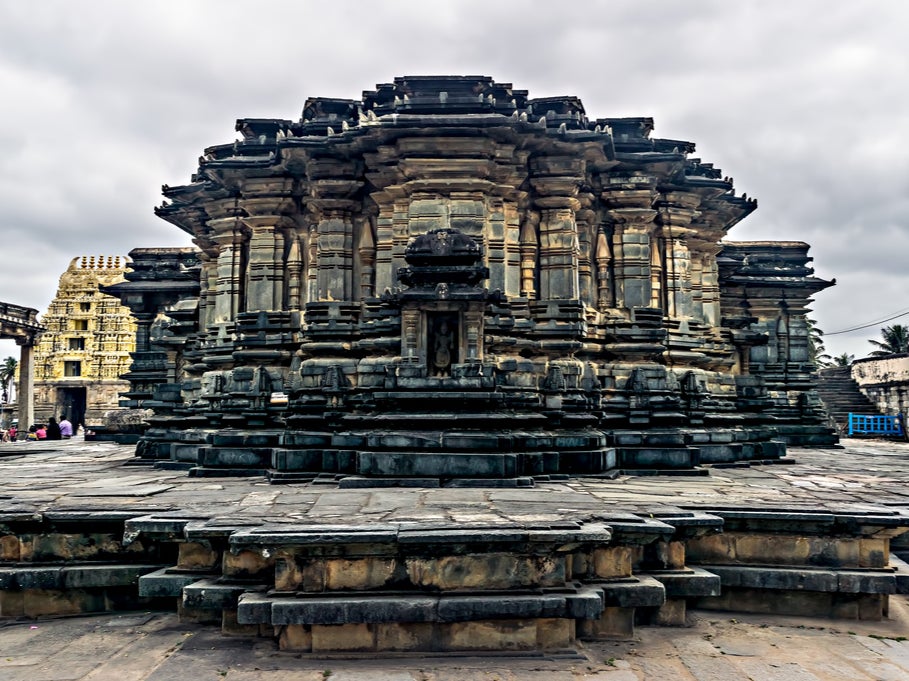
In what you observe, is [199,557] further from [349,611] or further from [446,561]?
[446,561]

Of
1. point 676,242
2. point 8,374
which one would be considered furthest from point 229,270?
point 8,374

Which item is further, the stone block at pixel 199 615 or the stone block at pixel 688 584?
the stone block at pixel 688 584

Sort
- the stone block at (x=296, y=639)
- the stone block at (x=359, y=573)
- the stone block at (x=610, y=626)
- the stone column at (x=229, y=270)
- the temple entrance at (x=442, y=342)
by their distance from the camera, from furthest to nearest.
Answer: the stone column at (x=229, y=270) → the temple entrance at (x=442, y=342) → the stone block at (x=610, y=626) → the stone block at (x=359, y=573) → the stone block at (x=296, y=639)

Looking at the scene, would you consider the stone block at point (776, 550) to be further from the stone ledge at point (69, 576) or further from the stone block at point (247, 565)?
the stone ledge at point (69, 576)

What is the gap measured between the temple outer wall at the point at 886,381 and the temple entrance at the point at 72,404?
49.0 m

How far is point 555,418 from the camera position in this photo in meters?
11.0

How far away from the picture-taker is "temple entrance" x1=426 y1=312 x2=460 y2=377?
10820 millimetres

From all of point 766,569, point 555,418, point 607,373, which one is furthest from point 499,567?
point 607,373

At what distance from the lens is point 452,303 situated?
10523 mm

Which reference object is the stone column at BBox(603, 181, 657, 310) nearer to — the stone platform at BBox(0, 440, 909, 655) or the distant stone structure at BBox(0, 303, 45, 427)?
the stone platform at BBox(0, 440, 909, 655)

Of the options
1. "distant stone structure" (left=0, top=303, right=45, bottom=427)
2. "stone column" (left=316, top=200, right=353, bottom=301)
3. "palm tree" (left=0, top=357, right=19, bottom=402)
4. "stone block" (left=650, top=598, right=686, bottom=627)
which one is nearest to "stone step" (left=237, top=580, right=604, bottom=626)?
"stone block" (left=650, top=598, right=686, bottom=627)

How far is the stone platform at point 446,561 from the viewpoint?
5.40 meters

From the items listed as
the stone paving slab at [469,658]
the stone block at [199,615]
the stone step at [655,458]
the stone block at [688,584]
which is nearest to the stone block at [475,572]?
the stone paving slab at [469,658]

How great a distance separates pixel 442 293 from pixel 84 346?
48.3 meters
